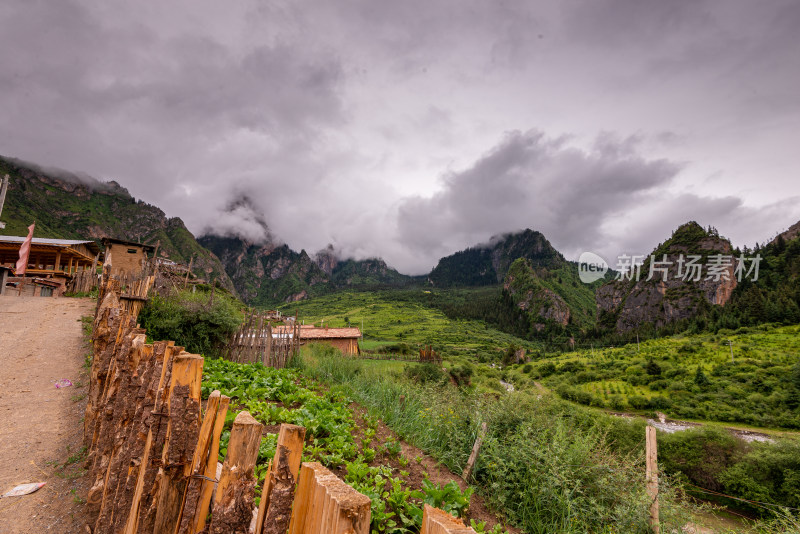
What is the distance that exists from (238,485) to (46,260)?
126ft

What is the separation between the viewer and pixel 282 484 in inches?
55.6

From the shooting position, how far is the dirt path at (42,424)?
324cm

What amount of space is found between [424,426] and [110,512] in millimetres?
5448

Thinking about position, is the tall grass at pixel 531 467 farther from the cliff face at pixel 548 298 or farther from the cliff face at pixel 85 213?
the cliff face at pixel 548 298

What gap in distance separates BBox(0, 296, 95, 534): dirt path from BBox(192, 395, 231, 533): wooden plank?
2209 mm

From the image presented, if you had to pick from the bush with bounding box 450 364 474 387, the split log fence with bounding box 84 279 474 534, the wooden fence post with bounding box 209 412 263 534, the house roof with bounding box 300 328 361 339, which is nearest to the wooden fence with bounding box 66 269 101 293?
the house roof with bounding box 300 328 361 339

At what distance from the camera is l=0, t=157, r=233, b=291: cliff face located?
73625 millimetres

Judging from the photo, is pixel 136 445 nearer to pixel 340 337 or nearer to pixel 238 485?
pixel 238 485

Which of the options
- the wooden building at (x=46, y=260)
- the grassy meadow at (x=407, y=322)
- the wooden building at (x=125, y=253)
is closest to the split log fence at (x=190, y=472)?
the wooden building at (x=46, y=260)

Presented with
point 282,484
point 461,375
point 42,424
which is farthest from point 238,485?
point 461,375

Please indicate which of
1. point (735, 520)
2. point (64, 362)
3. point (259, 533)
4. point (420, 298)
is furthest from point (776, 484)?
point (420, 298)

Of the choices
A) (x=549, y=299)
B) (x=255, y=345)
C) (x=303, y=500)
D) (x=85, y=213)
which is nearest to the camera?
(x=303, y=500)

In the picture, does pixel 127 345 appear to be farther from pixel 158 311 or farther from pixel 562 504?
pixel 158 311

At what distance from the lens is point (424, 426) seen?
703cm
